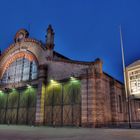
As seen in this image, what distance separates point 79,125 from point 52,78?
948 cm

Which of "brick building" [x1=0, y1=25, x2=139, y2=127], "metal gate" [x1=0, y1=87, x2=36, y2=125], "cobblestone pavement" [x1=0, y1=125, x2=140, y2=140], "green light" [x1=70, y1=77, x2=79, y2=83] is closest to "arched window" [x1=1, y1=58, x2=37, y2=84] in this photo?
"brick building" [x1=0, y1=25, x2=139, y2=127]

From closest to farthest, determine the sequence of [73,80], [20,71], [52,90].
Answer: [73,80], [52,90], [20,71]

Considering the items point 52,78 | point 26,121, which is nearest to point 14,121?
point 26,121

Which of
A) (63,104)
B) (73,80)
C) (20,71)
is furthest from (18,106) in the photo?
(73,80)

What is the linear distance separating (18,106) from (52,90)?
9510 millimetres

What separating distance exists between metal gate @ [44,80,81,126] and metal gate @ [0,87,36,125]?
13.1 ft

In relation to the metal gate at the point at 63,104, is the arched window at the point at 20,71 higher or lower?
higher

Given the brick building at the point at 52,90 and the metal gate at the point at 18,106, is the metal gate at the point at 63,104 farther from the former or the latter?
the metal gate at the point at 18,106

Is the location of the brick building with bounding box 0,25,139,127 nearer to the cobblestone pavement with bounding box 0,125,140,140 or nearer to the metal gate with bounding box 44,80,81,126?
the metal gate with bounding box 44,80,81,126

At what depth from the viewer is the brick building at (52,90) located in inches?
996

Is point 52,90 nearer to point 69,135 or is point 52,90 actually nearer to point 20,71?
point 20,71

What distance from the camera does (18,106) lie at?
35.0 meters

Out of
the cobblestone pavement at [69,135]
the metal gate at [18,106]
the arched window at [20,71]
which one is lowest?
the cobblestone pavement at [69,135]

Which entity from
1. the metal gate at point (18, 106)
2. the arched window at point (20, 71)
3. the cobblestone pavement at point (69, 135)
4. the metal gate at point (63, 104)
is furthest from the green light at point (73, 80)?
the cobblestone pavement at point (69, 135)
